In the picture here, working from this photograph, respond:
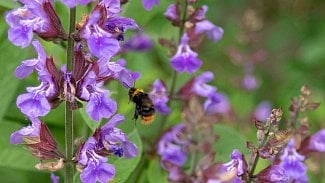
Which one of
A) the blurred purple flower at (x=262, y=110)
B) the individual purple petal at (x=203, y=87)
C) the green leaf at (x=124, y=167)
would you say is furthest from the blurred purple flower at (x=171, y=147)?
the blurred purple flower at (x=262, y=110)

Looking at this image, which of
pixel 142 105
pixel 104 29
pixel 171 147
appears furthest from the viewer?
pixel 171 147

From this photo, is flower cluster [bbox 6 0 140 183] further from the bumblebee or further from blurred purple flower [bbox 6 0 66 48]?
the bumblebee

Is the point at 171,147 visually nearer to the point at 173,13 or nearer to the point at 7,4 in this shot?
the point at 173,13

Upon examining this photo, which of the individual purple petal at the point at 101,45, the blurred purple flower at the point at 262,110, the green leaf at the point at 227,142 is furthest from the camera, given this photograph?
the blurred purple flower at the point at 262,110

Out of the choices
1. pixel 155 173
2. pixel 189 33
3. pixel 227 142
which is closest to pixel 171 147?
pixel 155 173

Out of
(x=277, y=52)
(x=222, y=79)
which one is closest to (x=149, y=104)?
(x=222, y=79)

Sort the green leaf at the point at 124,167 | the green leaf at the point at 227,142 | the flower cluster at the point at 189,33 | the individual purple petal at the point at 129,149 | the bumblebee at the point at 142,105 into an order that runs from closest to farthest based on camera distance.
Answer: the individual purple petal at the point at 129,149 → the green leaf at the point at 124,167 → the bumblebee at the point at 142,105 → the flower cluster at the point at 189,33 → the green leaf at the point at 227,142

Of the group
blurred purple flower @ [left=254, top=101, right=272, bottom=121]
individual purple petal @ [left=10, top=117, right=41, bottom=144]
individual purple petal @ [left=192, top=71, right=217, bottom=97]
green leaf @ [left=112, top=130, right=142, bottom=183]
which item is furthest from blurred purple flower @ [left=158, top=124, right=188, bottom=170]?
blurred purple flower @ [left=254, top=101, right=272, bottom=121]

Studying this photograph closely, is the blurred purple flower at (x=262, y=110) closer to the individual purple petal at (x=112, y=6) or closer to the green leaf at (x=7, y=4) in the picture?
the green leaf at (x=7, y=4)
